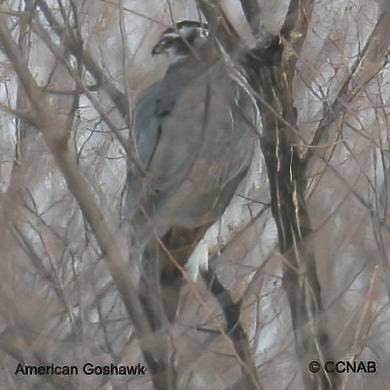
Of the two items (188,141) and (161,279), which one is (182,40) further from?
(161,279)

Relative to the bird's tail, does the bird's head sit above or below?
above

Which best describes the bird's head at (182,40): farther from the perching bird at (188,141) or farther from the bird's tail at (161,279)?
the bird's tail at (161,279)

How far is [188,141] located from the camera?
2.79 m

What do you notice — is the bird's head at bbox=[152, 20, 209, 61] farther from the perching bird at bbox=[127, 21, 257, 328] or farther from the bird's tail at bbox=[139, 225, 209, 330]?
the bird's tail at bbox=[139, 225, 209, 330]

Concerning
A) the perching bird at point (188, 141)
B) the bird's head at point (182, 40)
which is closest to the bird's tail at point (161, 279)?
the perching bird at point (188, 141)

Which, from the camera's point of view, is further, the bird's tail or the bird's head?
the bird's head

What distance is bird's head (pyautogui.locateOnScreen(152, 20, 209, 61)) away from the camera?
2785mm

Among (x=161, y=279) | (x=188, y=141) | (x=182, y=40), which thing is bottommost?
(x=161, y=279)

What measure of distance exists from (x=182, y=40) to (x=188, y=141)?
0.40 metres

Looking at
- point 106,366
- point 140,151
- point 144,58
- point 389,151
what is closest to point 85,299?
point 106,366

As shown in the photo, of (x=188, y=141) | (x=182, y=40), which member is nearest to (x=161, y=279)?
(x=188, y=141)

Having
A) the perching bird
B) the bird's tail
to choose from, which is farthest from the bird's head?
the bird's tail

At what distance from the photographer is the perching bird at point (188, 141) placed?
106 inches

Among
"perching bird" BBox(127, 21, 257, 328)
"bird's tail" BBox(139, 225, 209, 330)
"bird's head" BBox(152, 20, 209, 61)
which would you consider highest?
"bird's head" BBox(152, 20, 209, 61)
